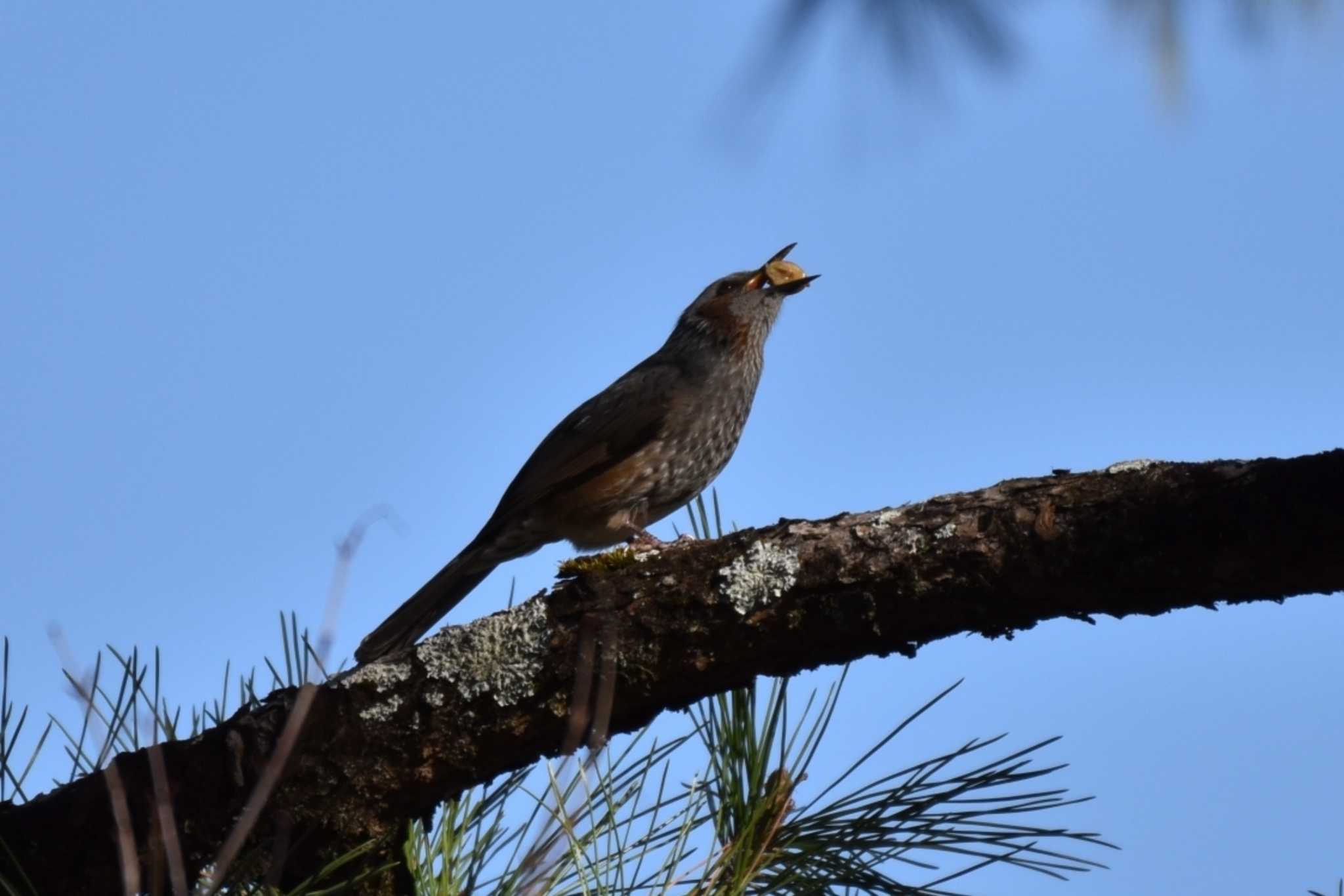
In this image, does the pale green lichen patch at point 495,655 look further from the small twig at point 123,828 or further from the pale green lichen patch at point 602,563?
the small twig at point 123,828

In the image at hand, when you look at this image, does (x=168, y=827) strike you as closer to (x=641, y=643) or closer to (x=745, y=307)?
(x=641, y=643)

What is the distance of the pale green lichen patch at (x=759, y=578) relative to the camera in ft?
8.89

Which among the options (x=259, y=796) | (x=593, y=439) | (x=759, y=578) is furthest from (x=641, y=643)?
(x=593, y=439)

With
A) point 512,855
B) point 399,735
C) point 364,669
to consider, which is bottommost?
point 512,855

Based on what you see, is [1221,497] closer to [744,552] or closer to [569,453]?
[744,552]

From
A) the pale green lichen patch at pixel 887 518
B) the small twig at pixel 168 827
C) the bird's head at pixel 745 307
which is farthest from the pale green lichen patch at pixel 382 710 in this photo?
the bird's head at pixel 745 307

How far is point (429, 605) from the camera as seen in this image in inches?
201

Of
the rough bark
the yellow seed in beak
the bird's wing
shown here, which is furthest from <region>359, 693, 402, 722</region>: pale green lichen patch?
the yellow seed in beak

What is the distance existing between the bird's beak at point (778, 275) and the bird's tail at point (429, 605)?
214 cm

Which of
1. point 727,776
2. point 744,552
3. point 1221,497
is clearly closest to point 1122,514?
point 1221,497

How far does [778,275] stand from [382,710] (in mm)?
4318

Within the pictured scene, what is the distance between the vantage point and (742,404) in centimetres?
619

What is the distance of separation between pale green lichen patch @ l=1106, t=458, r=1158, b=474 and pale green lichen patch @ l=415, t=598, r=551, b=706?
1209mm

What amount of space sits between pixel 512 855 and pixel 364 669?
1.69ft
